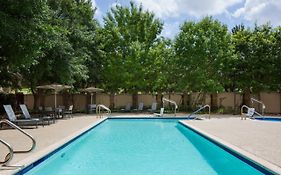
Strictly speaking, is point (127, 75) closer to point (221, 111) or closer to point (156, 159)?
point (221, 111)

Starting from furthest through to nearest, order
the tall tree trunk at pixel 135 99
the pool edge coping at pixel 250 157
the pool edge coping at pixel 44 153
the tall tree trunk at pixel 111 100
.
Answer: the tall tree trunk at pixel 111 100 < the tall tree trunk at pixel 135 99 < the pool edge coping at pixel 44 153 < the pool edge coping at pixel 250 157

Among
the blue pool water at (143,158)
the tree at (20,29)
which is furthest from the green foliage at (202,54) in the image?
the tree at (20,29)

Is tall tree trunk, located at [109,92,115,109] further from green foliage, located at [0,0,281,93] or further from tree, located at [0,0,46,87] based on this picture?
tree, located at [0,0,46,87]

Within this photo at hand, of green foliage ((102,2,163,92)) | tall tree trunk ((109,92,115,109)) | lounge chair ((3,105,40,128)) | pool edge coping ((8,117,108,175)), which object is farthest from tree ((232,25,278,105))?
pool edge coping ((8,117,108,175))

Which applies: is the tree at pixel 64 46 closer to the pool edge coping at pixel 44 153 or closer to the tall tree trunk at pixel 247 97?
the pool edge coping at pixel 44 153

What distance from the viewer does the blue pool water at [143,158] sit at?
796cm

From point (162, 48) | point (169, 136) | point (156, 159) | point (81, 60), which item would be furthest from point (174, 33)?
point (156, 159)

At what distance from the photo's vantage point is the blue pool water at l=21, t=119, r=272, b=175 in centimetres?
796

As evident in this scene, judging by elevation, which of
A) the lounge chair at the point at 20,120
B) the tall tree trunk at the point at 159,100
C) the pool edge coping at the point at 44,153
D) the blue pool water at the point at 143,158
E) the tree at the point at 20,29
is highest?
the tree at the point at 20,29

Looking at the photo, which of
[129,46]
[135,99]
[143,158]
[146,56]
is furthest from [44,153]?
[135,99]

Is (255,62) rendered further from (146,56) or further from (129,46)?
(129,46)

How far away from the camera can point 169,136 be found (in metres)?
14.4

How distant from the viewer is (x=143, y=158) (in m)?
9.57

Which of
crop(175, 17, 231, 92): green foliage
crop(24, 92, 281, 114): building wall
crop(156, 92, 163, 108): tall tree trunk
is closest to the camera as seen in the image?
crop(175, 17, 231, 92): green foliage
